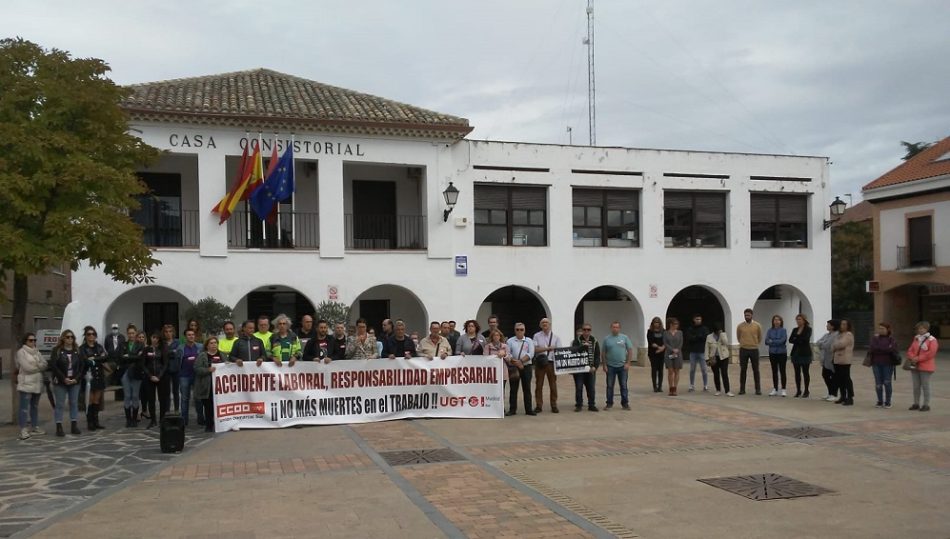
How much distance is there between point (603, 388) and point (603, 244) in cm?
→ 722

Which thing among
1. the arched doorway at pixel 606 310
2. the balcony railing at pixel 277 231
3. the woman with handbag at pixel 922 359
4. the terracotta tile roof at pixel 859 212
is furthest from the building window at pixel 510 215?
the terracotta tile roof at pixel 859 212

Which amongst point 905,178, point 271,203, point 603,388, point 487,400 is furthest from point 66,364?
point 905,178

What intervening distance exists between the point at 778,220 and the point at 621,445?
1816 centimetres

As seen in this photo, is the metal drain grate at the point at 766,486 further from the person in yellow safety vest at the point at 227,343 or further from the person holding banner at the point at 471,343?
the person in yellow safety vest at the point at 227,343

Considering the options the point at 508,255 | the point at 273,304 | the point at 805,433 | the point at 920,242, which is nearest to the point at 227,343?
the point at 805,433

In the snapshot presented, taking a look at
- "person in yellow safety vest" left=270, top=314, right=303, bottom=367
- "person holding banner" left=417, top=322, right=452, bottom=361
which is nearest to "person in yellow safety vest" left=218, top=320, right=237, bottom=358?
"person in yellow safety vest" left=270, top=314, right=303, bottom=367

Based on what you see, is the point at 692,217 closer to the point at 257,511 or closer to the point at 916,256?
the point at 916,256

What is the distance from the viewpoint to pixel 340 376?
43.4 feet

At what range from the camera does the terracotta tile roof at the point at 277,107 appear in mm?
20328

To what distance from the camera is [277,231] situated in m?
21.7

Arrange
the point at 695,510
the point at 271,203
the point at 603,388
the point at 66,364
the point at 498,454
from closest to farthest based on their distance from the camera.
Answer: the point at 695,510 → the point at 498,454 → the point at 66,364 → the point at 603,388 → the point at 271,203

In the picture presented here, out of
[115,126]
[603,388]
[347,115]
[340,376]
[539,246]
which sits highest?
[347,115]

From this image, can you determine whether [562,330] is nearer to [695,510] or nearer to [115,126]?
[115,126]

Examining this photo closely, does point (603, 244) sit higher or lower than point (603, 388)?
higher
